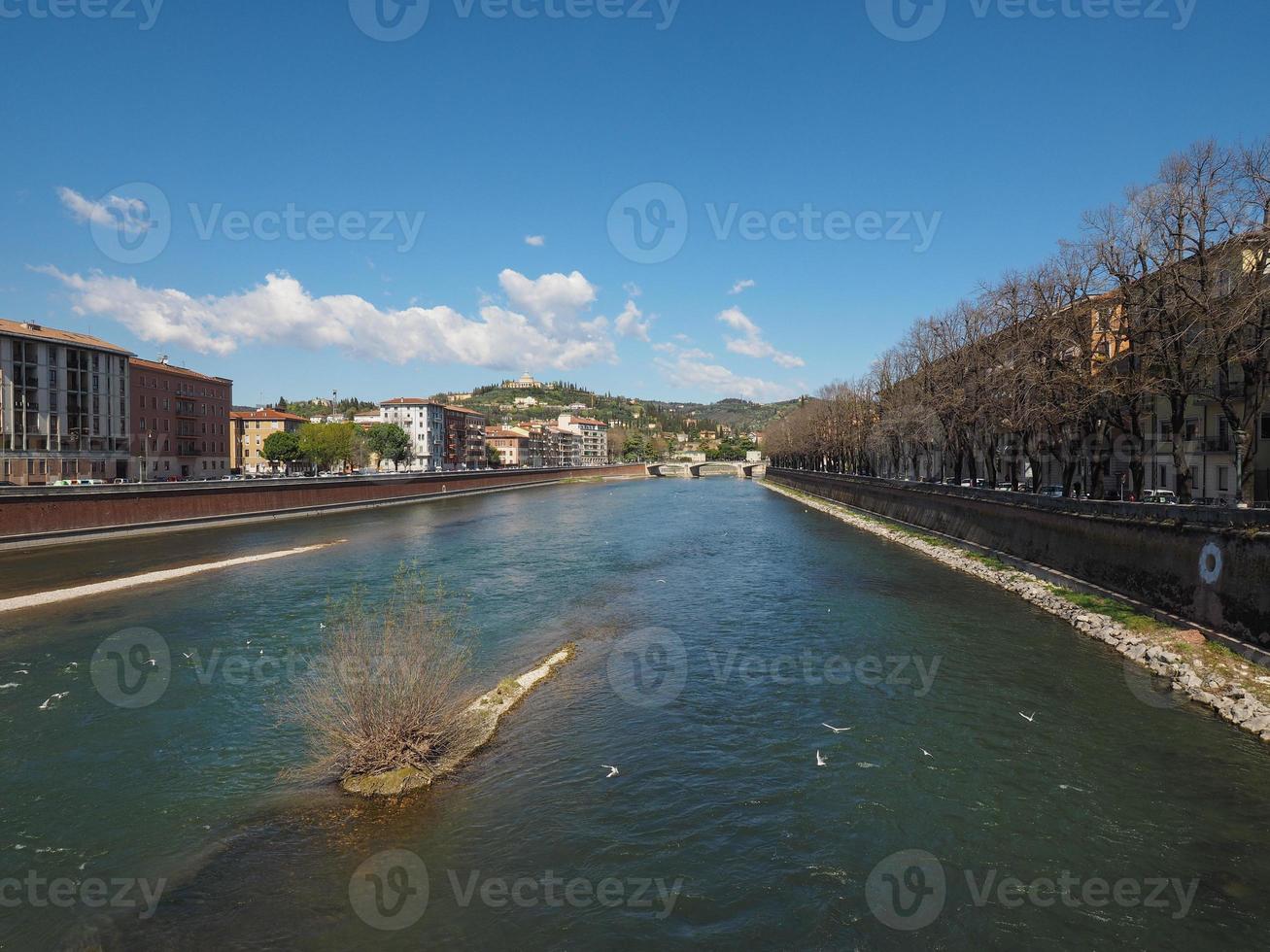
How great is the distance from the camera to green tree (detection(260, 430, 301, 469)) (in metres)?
105

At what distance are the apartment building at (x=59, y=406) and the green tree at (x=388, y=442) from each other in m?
47.5

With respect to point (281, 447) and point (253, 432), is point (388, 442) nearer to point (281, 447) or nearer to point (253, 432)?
point (281, 447)

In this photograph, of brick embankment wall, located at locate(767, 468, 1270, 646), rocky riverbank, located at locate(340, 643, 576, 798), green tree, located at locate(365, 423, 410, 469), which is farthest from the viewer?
green tree, located at locate(365, 423, 410, 469)

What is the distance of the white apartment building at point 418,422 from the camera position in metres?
147

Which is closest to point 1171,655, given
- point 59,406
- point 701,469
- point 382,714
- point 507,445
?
point 382,714

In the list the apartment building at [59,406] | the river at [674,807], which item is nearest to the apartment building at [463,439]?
the apartment building at [59,406]

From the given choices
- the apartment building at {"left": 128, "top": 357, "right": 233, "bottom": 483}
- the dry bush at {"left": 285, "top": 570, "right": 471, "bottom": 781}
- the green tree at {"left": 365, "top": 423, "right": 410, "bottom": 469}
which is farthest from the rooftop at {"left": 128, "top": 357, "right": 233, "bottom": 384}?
the dry bush at {"left": 285, "top": 570, "right": 471, "bottom": 781}

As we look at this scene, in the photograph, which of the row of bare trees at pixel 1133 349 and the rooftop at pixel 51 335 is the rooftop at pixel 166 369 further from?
the row of bare trees at pixel 1133 349

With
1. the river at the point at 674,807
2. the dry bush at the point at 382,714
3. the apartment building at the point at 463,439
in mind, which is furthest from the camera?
the apartment building at the point at 463,439

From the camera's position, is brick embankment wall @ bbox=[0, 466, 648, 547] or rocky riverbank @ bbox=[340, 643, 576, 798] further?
brick embankment wall @ bbox=[0, 466, 648, 547]

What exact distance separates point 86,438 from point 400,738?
7968 cm

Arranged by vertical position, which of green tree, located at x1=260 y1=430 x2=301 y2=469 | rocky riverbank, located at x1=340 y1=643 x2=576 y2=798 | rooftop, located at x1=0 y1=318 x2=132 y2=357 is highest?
rooftop, located at x1=0 y1=318 x2=132 y2=357

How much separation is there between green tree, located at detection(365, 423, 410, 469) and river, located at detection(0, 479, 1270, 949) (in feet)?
348

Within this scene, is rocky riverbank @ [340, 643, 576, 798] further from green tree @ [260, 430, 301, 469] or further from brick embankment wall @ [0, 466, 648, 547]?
green tree @ [260, 430, 301, 469]
